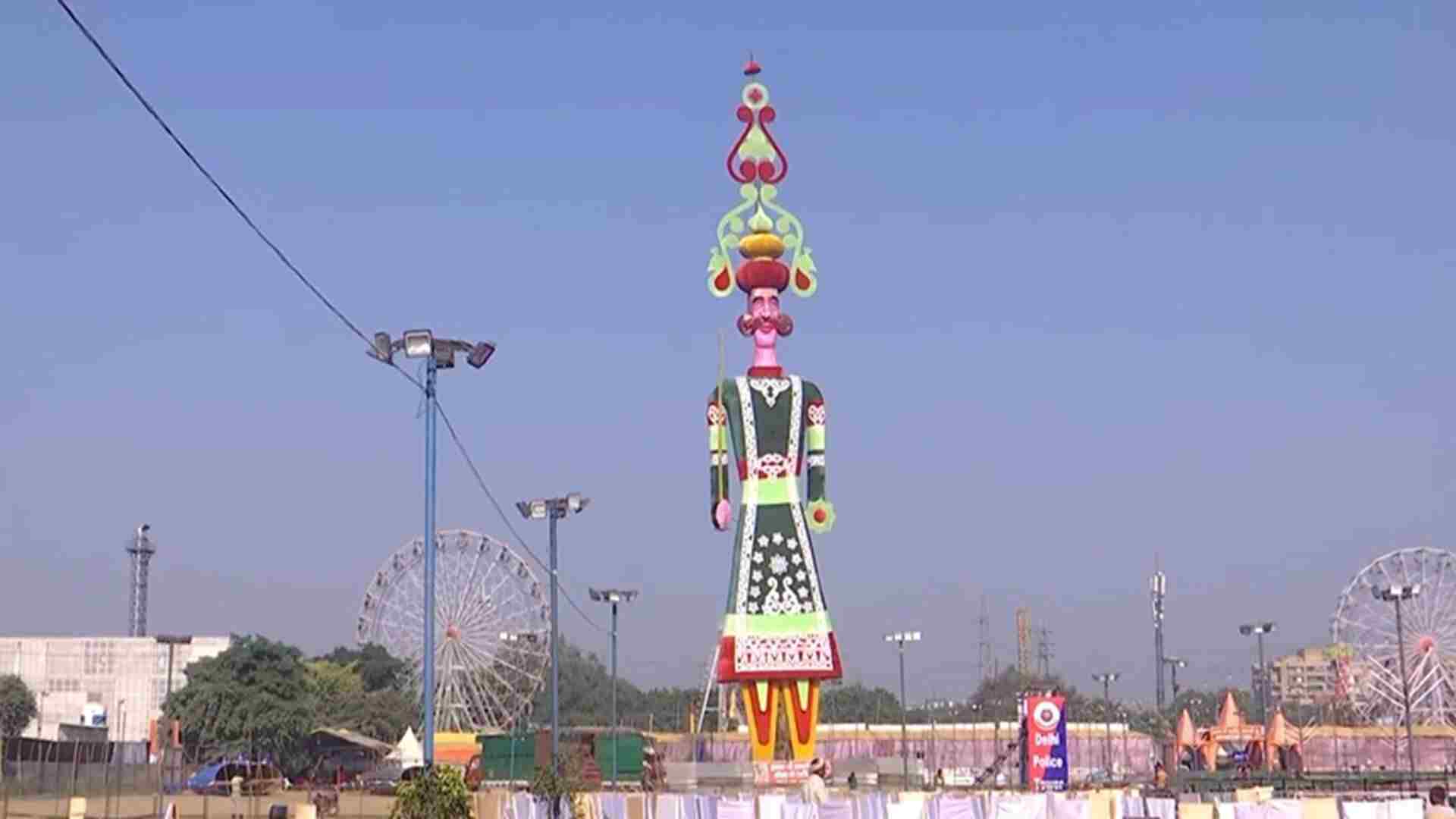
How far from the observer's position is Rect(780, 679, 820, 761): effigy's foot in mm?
40594

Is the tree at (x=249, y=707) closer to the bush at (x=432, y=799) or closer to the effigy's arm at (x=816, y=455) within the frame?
the effigy's arm at (x=816, y=455)

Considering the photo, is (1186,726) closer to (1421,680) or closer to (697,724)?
(1421,680)

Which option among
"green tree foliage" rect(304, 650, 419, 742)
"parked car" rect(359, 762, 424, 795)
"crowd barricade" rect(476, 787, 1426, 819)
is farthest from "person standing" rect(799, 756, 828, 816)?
"green tree foliage" rect(304, 650, 419, 742)

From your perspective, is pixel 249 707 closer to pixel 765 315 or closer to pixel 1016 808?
pixel 765 315

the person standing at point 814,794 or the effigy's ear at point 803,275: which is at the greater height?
the effigy's ear at point 803,275

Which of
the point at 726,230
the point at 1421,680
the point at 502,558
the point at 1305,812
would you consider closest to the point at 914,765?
the point at 502,558

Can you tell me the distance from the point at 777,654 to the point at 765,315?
7.26 meters

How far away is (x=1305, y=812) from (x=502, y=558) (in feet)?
183

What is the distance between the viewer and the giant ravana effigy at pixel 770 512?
40.6m

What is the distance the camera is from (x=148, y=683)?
9362 cm

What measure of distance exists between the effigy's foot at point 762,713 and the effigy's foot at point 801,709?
0.92 ft

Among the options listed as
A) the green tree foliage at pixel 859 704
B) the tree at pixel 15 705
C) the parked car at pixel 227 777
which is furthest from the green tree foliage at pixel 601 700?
the parked car at pixel 227 777

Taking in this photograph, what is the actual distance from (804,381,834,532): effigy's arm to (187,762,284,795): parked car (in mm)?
18218

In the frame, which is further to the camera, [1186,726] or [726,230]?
[1186,726]
